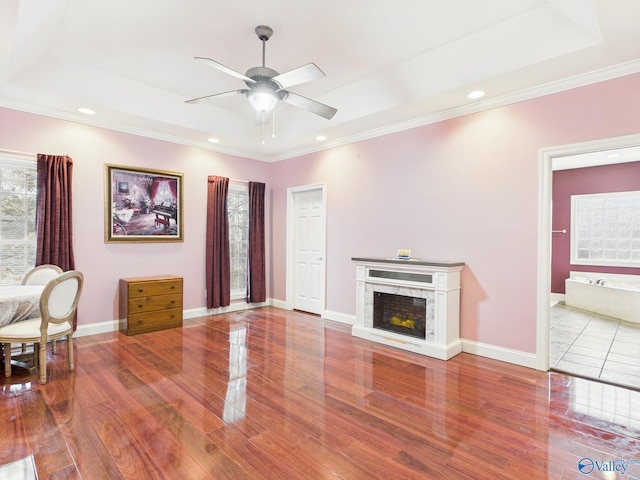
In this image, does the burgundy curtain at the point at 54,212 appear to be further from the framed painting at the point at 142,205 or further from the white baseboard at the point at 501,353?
the white baseboard at the point at 501,353

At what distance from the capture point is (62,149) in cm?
414

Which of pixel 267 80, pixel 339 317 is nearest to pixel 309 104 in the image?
pixel 267 80

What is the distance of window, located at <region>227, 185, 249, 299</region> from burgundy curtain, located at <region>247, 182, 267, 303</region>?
98mm

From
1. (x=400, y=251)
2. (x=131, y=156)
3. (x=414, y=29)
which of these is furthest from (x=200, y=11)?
(x=400, y=251)

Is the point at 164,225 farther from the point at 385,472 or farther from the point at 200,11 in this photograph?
the point at 385,472

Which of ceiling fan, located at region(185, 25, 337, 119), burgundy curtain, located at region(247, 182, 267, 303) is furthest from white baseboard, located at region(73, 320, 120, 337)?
ceiling fan, located at region(185, 25, 337, 119)

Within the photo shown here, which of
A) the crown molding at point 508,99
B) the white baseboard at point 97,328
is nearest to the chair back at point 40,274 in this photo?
the white baseboard at point 97,328

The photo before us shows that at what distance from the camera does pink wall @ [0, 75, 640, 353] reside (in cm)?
339

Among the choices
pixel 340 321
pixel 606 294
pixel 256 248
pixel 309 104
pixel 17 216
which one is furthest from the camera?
pixel 256 248

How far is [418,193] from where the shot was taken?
4309mm

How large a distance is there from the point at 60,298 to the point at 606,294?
772cm

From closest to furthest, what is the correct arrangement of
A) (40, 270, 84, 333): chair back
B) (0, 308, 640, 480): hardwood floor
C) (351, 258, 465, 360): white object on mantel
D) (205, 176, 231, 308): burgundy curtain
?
(0, 308, 640, 480): hardwood floor, (40, 270, 84, 333): chair back, (351, 258, 465, 360): white object on mantel, (205, 176, 231, 308): burgundy curtain

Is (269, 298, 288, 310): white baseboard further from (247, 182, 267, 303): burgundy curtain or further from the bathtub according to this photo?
the bathtub

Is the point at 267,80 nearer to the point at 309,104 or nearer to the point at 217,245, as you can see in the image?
the point at 309,104
